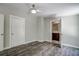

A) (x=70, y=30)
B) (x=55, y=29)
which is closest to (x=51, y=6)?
(x=55, y=29)

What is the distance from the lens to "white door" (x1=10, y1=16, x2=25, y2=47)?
10.1 feet

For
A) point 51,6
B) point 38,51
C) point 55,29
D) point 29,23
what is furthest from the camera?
point 29,23

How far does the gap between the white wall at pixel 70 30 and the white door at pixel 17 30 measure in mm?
1816

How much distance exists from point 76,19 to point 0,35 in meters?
3.10

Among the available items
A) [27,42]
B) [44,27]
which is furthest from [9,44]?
[44,27]

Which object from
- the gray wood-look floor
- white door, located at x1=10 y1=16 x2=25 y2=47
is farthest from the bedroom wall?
the gray wood-look floor

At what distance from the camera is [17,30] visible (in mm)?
3258

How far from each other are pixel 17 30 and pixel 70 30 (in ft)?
7.72

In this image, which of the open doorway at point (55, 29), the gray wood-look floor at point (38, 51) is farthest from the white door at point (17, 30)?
the open doorway at point (55, 29)

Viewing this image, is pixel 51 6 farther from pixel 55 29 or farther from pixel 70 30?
pixel 70 30

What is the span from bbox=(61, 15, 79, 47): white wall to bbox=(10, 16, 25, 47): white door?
71.5 inches

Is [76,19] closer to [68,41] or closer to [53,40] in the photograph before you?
[68,41]

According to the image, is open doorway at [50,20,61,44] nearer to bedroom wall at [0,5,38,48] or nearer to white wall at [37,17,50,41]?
white wall at [37,17,50,41]

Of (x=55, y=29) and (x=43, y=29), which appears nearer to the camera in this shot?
(x=43, y=29)
